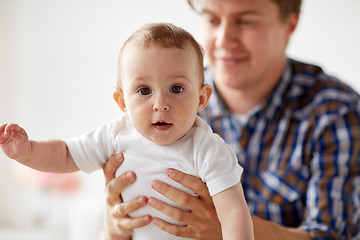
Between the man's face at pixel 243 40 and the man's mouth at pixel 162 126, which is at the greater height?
the man's face at pixel 243 40

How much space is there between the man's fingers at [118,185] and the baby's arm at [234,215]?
233 millimetres

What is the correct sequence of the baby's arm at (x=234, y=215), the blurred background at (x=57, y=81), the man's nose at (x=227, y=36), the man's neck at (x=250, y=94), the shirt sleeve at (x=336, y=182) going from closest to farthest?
the baby's arm at (x=234, y=215) < the shirt sleeve at (x=336, y=182) < the man's nose at (x=227, y=36) < the man's neck at (x=250, y=94) < the blurred background at (x=57, y=81)

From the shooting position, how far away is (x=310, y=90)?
1804 mm

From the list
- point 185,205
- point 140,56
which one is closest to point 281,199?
point 185,205

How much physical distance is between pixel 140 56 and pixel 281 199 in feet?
3.20

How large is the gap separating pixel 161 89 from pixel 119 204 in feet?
1.27

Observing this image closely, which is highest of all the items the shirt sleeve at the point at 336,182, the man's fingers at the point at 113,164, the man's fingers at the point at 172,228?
the man's fingers at the point at 113,164

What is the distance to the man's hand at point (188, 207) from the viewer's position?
3.54 ft

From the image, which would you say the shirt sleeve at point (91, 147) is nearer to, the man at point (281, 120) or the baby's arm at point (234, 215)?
the baby's arm at point (234, 215)

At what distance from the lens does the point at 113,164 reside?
114 cm

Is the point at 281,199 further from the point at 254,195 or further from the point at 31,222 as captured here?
the point at 31,222

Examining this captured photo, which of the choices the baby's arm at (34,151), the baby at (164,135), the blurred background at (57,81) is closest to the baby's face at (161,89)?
the baby at (164,135)

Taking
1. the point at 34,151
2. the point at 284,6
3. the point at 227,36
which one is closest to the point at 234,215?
the point at 34,151

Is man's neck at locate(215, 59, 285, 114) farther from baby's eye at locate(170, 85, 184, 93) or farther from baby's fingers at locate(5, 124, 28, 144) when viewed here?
baby's fingers at locate(5, 124, 28, 144)
